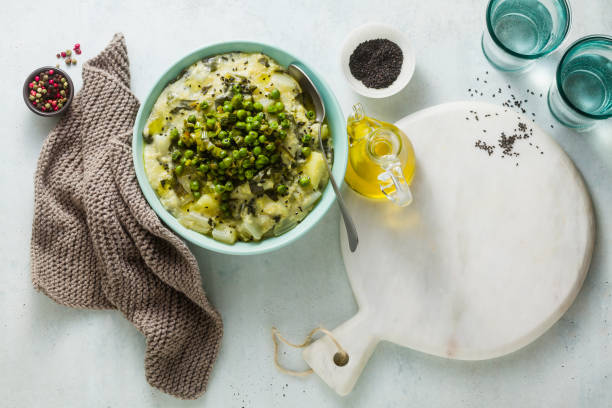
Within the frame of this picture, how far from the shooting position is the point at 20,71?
2725 mm

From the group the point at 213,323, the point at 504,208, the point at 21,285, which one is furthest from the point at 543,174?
the point at 21,285

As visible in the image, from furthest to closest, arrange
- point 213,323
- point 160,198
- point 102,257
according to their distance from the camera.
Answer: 1. point 213,323
2. point 102,257
3. point 160,198

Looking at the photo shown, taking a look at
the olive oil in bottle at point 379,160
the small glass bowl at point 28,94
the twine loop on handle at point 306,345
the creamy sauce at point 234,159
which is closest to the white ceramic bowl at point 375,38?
the olive oil in bottle at point 379,160

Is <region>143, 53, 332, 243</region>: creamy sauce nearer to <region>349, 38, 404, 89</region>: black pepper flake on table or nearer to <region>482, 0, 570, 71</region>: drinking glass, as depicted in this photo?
<region>349, 38, 404, 89</region>: black pepper flake on table

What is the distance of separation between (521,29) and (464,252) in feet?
4.07

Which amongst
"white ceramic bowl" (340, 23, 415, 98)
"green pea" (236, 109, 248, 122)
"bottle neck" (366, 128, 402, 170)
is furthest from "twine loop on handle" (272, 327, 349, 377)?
"white ceramic bowl" (340, 23, 415, 98)

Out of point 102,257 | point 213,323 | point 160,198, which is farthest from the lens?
point 213,323

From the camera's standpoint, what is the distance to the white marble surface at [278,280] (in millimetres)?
2607

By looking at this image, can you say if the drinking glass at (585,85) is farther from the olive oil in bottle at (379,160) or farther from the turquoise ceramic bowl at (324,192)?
the turquoise ceramic bowl at (324,192)

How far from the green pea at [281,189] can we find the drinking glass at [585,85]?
150 centimetres

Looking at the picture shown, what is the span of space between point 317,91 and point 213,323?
131 centimetres

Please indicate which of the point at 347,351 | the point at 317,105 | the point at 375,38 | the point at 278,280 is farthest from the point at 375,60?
the point at 347,351

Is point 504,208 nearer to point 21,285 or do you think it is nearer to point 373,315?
point 373,315

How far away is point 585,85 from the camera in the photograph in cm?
260
